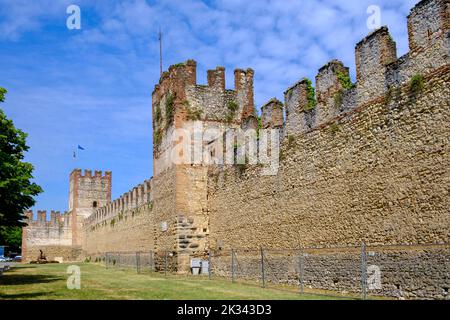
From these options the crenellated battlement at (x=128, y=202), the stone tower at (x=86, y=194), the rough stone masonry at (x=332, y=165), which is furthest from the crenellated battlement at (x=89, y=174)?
the rough stone masonry at (x=332, y=165)

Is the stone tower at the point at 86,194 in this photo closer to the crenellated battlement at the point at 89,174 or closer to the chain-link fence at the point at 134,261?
the crenellated battlement at the point at 89,174

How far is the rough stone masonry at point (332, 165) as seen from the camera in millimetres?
11727

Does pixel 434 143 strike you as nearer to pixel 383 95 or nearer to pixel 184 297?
pixel 383 95

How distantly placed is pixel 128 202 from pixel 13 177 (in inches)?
842

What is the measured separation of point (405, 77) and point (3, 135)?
12148 mm

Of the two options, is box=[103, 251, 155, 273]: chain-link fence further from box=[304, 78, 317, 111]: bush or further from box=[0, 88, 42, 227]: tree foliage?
box=[304, 78, 317, 111]: bush

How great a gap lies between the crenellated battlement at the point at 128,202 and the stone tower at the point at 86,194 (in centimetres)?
1189

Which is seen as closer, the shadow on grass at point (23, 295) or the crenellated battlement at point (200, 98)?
the shadow on grass at point (23, 295)

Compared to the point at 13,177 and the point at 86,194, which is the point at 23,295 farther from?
the point at 86,194

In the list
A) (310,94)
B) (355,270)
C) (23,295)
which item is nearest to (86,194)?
(310,94)

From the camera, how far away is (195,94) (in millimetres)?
23734

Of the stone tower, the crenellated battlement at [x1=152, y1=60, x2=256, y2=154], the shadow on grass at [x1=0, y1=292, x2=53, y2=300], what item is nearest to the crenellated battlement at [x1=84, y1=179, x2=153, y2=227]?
the crenellated battlement at [x1=152, y1=60, x2=256, y2=154]
